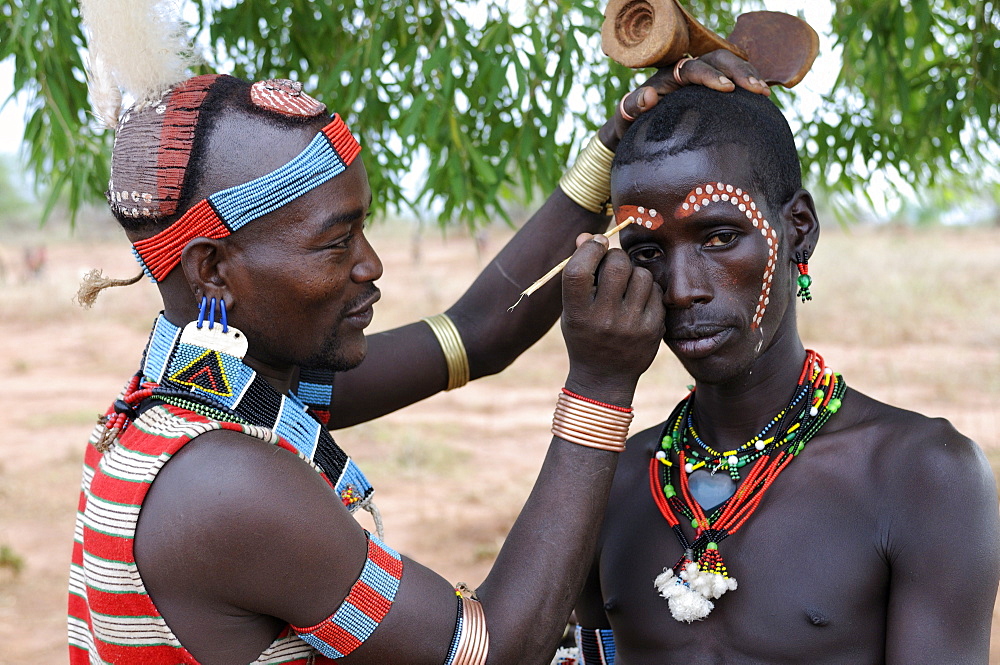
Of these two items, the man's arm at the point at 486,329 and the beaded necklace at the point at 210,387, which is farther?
the man's arm at the point at 486,329

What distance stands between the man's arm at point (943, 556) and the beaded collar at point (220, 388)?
45.7 inches

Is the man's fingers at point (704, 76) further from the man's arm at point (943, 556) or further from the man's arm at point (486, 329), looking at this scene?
the man's arm at point (943, 556)

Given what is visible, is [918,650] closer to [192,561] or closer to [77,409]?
[192,561]

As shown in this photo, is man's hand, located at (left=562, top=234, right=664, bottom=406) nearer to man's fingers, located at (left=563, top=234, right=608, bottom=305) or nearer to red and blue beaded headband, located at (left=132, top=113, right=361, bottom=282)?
man's fingers, located at (left=563, top=234, right=608, bottom=305)

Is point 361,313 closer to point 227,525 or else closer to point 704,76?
point 227,525

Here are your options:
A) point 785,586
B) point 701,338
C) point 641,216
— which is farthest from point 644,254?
point 785,586

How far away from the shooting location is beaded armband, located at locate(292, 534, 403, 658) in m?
1.80

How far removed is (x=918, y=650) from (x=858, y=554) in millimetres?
215

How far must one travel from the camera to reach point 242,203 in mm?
1903

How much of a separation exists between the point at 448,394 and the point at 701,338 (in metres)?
10.3

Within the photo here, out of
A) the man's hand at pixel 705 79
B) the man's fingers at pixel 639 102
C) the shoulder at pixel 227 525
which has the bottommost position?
the shoulder at pixel 227 525

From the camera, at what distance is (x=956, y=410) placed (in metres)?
10.1

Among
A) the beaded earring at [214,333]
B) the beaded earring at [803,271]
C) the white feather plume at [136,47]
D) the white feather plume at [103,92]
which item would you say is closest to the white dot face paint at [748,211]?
the beaded earring at [803,271]

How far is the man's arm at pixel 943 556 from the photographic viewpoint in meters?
1.82
